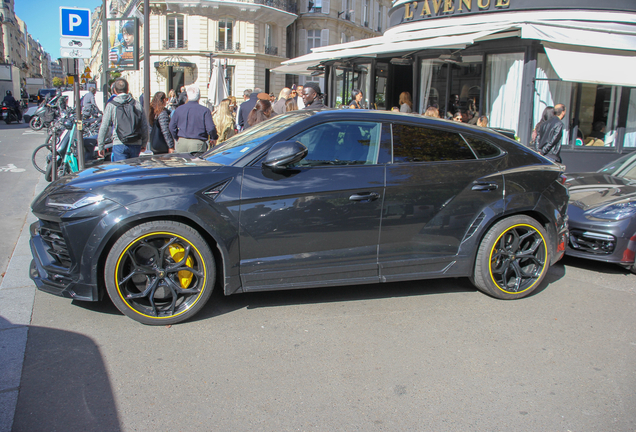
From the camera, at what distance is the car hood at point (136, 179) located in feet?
11.9

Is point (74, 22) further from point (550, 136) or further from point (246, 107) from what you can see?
point (550, 136)

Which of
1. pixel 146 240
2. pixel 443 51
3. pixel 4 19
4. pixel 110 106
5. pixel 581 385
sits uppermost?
pixel 4 19

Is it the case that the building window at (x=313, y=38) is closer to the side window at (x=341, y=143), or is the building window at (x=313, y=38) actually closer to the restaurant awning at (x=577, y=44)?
the restaurant awning at (x=577, y=44)

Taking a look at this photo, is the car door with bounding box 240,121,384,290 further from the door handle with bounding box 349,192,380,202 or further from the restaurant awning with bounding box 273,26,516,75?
the restaurant awning with bounding box 273,26,516,75

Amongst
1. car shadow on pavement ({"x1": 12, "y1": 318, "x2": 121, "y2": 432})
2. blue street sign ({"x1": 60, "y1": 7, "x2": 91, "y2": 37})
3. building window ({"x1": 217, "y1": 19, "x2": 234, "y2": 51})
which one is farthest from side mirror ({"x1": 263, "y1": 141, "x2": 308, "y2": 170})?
building window ({"x1": 217, "y1": 19, "x2": 234, "y2": 51})

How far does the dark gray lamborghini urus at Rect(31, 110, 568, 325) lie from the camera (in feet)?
12.0

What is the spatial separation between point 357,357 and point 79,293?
6.54 feet

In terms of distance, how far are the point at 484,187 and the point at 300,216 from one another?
1.64 metres

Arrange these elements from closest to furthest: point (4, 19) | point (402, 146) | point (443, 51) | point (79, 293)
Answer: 1. point (79, 293)
2. point (402, 146)
3. point (443, 51)
4. point (4, 19)

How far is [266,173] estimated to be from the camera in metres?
3.86

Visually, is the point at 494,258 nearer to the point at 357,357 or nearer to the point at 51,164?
the point at 357,357

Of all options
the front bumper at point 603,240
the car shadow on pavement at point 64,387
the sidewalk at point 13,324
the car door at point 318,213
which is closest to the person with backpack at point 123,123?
the sidewalk at point 13,324

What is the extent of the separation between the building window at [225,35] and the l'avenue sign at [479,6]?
27731 mm

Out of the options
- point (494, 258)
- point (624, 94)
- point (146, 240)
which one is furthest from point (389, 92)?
point (146, 240)
